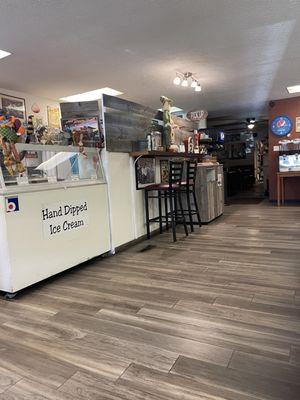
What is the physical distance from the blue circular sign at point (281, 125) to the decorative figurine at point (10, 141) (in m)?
6.83

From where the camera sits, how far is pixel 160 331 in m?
1.92

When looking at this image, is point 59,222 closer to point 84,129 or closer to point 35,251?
point 35,251

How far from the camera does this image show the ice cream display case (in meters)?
2.54

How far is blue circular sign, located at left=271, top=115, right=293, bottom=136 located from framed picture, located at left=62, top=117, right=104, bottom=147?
5727 millimetres

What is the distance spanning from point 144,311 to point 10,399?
1023 millimetres

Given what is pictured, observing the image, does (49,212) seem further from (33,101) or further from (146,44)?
(33,101)

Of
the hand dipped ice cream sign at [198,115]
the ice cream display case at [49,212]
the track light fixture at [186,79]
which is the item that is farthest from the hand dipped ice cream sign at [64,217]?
the hand dipped ice cream sign at [198,115]

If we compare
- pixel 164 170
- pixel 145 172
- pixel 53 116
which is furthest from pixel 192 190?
pixel 53 116

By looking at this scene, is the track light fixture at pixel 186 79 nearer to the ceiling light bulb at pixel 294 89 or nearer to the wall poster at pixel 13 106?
the ceiling light bulb at pixel 294 89

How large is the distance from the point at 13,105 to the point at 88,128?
3135mm

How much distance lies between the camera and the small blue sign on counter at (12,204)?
2475 millimetres

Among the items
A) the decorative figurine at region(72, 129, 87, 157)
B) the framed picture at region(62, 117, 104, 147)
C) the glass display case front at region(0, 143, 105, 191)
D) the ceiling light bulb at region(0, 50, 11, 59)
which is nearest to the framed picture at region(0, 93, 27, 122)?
the ceiling light bulb at region(0, 50, 11, 59)

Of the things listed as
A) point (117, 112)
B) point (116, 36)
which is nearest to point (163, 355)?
point (117, 112)

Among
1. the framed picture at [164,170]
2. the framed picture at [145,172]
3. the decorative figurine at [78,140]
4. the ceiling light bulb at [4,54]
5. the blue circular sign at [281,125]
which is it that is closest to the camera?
the decorative figurine at [78,140]
